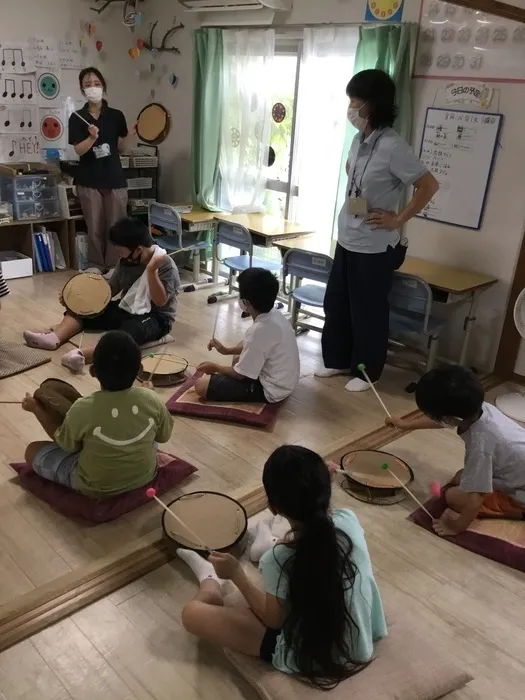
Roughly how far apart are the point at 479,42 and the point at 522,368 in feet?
6.10

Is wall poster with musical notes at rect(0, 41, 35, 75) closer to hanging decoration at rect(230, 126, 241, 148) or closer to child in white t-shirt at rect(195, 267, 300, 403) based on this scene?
hanging decoration at rect(230, 126, 241, 148)

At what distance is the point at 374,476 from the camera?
Result: 101 inches

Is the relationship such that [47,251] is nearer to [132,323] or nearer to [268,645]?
[132,323]

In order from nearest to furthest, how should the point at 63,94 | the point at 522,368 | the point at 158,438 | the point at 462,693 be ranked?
the point at 462,693 → the point at 158,438 → the point at 522,368 → the point at 63,94

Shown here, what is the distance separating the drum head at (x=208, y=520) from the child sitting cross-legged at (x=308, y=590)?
434 millimetres

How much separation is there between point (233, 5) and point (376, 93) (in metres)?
2.10

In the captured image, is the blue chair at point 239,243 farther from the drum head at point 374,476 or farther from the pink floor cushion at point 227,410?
the drum head at point 374,476

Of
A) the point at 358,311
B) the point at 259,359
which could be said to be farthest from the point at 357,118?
the point at 259,359

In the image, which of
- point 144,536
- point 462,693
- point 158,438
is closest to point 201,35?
point 158,438

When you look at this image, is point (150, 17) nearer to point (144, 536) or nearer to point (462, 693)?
point (144, 536)

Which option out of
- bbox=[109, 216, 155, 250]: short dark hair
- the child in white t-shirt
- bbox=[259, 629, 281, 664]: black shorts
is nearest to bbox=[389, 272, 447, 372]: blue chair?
the child in white t-shirt

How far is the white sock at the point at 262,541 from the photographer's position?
2.12 m

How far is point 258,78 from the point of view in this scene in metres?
4.70

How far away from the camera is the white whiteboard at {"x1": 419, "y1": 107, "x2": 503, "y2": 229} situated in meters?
3.54
